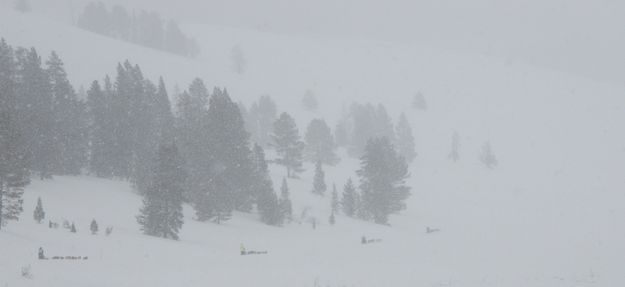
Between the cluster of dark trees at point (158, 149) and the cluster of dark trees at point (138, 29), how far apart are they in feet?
240

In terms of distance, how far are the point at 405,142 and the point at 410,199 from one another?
2208 centimetres

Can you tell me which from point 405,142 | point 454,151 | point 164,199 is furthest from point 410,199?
point 164,199

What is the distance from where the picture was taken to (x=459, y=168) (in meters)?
80.3

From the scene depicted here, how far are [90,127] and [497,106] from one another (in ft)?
294

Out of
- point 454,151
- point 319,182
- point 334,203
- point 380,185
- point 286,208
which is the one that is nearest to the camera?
point 286,208

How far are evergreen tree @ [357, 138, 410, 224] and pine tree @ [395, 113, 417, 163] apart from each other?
28.7 metres

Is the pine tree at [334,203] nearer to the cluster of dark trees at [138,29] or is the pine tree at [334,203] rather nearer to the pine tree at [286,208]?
the pine tree at [286,208]

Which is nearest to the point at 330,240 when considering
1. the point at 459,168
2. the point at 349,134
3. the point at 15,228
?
the point at 15,228

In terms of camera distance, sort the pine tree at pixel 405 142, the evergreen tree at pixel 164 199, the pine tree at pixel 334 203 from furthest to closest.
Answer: the pine tree at pixel 405 142
the pine tree at pixel 334 203
the evergreen tree at pixel 164 199

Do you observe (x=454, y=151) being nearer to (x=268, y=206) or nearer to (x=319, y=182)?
(x=319, y=182)

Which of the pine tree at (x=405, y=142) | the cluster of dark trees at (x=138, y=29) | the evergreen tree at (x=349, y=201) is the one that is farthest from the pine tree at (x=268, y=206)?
the cluster of dark trees at (x=138, y=29)

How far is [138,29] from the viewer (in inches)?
5217

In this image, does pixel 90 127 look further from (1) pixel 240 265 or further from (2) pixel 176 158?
(1) pixel 240 265

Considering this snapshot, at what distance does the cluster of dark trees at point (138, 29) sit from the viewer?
126m
